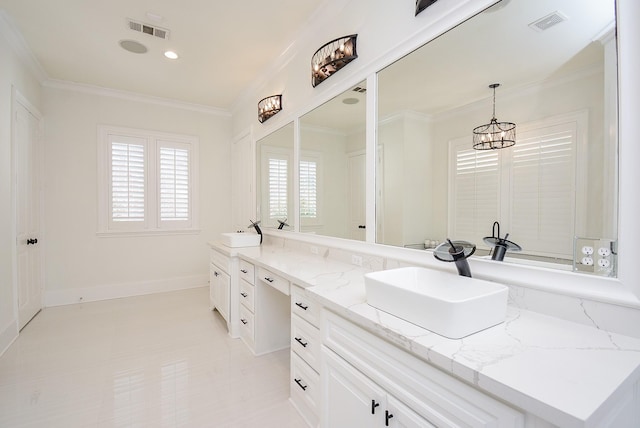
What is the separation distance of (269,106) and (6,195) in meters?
2.63

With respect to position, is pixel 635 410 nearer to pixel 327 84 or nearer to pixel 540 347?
pixel 540 347

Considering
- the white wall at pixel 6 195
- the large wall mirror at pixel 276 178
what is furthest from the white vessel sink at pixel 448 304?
the white wall at pixel 6 195

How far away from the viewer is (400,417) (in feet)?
3.26

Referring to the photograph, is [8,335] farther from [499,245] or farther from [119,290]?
[499,245]

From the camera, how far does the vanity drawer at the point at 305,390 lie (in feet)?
5.49

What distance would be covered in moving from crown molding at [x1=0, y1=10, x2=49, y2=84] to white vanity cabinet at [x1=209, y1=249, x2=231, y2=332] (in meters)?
2.73

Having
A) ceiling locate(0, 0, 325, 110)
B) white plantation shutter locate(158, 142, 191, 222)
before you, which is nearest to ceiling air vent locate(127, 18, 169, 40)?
ceiling locate(0, 0, 325, 110)

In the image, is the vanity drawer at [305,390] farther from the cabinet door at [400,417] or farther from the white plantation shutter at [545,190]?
the white plantation shutter at [545,190]

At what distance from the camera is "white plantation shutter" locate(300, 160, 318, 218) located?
9.00 feet

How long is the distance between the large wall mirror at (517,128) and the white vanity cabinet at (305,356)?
2.23 ft

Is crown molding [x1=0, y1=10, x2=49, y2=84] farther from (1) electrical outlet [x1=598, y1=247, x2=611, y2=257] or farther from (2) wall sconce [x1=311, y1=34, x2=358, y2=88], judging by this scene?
(1) electrical outlet [x1=598, y1=247, x2=611, y2=257]

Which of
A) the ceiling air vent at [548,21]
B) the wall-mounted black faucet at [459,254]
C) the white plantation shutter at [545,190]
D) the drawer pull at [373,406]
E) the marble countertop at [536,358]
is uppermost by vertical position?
the ceiling air vent at [548,21]

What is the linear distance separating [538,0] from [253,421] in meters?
2.54

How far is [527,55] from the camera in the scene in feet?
4.07
